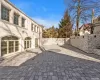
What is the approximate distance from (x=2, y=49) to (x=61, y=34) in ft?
82.3

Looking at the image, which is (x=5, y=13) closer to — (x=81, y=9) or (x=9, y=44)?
(x=9, y=44)

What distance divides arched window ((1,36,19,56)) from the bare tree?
12661mm

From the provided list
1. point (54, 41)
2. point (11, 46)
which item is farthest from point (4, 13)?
point (54, 41)

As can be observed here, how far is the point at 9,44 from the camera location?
35.6 ft

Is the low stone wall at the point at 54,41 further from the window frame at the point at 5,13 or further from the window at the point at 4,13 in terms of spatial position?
the window at the point at 4,13

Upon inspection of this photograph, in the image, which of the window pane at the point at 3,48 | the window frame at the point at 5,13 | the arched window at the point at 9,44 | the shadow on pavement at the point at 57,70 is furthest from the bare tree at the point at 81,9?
the window pane at the point at 3,48

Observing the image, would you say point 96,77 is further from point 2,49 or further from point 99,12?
point 99,12

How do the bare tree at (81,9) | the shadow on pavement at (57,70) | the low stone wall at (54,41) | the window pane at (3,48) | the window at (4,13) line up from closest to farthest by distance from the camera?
1. the shadow on pavement at (57,70)
2. the window pane at (3,48)
3. the window at (4,13)
4. the bare tree at (81,9)
5. the low stone wall at (54,41)

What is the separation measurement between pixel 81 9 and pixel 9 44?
14952mm

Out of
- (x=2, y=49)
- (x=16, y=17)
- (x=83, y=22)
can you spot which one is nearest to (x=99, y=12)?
(x=83, y=22)

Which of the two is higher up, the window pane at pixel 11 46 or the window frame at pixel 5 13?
the window frame at pixel 5 13

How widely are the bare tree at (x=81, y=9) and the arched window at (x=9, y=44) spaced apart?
1266 cm

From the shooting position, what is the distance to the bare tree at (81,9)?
62.3ft

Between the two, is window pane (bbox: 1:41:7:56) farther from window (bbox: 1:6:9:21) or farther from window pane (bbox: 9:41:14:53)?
window (bbox: 1:6:9:21)
